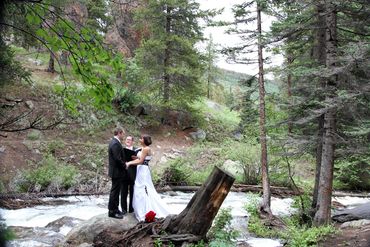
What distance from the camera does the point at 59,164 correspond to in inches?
586

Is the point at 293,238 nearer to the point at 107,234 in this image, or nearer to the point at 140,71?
the point at 107,234

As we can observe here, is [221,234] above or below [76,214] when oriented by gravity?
above

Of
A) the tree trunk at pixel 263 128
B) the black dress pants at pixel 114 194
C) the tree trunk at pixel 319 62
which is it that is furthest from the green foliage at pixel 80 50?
the tree trunk at pixel 263 128

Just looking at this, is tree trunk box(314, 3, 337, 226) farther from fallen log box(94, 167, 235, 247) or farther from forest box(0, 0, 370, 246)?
fallen log box(94, 167, 235, 247)

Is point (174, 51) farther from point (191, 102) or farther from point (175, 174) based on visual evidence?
point (175, 174)

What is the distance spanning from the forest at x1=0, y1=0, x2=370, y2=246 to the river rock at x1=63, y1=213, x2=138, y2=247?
1130mm

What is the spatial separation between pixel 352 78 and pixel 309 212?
441cm

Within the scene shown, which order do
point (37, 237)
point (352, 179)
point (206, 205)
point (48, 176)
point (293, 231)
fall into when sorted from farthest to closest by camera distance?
point (352, 179) < point (48, 176) < point (293, 231) < point (37, 237) < point (206, 205)

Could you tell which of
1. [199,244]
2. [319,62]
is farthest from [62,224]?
[319,62]

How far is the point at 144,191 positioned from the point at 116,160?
1.10 m

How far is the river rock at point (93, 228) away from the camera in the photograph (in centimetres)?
738

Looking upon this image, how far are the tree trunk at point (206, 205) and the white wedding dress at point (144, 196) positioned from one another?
4.21 feet

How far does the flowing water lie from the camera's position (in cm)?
849

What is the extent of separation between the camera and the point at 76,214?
10734mm
